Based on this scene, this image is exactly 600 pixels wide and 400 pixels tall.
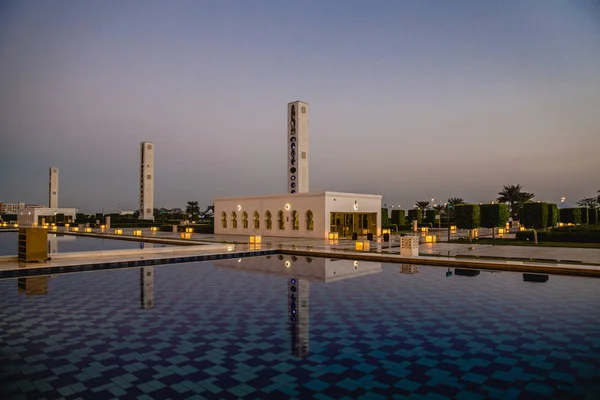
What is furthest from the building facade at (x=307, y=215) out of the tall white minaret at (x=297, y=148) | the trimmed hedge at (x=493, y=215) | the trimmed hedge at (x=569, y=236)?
the trimmed hedge at (x=569, y=236)

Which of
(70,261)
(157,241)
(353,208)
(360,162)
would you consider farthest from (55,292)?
(360,162)

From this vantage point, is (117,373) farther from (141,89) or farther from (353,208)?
(141,89)

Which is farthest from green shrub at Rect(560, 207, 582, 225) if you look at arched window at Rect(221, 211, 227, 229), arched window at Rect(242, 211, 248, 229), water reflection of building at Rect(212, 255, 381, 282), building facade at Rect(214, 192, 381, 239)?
water reflection of building at Rect(212, 255, 381, 282)

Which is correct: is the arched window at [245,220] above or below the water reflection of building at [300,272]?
above

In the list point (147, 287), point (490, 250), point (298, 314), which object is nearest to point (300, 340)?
point (298, 314)

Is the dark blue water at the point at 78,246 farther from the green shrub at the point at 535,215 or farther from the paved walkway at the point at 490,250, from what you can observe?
the green shrub at the point at 535,215

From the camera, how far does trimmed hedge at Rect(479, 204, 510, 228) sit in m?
31.1

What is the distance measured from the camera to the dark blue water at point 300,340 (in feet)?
16.5

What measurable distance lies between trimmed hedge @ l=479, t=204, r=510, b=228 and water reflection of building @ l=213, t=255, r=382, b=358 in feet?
59.9

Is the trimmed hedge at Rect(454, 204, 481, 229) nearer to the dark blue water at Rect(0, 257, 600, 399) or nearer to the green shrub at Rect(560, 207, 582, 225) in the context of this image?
the dark blue water at Rect(0, 257, 600, 399)

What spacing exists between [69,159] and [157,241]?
65607 mm

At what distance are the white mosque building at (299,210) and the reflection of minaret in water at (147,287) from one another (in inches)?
716

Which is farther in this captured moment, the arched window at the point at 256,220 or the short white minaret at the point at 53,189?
the short white minaret at the point at 53,189

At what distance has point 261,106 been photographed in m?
42.4
